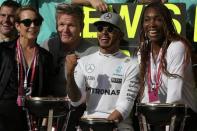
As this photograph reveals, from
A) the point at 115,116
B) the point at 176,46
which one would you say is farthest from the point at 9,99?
the point at 176,46

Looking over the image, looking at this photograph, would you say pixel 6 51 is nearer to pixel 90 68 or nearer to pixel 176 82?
pixel 90 68

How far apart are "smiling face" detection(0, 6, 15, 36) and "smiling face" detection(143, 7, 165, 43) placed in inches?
72.0

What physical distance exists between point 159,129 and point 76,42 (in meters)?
1.55

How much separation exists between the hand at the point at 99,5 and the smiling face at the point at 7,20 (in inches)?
34.8

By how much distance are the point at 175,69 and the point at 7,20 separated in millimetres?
2238

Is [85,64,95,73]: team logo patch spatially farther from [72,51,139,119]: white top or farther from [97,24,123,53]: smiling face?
[97,24,123,53]: smiling face

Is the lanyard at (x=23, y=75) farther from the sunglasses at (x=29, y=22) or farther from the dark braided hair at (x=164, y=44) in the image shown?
the dark braided hair at (x=164, y=44)

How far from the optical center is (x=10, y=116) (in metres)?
4.93

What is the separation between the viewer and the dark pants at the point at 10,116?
16.1ft

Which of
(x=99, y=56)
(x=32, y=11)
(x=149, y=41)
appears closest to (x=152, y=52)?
(x=149, y=41)

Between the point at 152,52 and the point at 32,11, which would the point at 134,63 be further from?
the point at 32,11

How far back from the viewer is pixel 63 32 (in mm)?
5348

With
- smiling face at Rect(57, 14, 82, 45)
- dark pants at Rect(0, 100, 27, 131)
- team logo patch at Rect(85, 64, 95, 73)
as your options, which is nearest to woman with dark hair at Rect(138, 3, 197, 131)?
team logo patch at Rect(85, 64, 95, 73)

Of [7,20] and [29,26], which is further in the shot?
[7,20]
